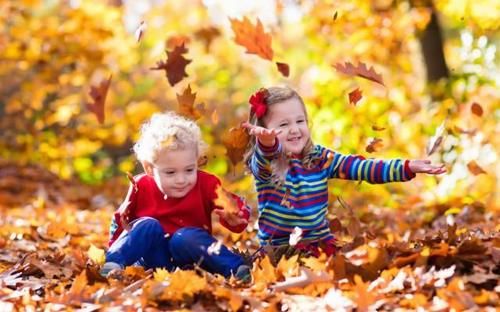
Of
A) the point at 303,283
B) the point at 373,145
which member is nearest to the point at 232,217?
the point at 303,283

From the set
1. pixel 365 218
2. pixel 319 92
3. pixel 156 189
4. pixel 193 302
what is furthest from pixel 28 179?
pixel 193 302

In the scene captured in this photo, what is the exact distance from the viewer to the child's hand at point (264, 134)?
3.70 meters

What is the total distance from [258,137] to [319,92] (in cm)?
470

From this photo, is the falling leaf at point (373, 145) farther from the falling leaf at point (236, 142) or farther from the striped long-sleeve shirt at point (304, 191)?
the falling leaf at point (236, 142)

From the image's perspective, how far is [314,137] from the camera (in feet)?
27.0

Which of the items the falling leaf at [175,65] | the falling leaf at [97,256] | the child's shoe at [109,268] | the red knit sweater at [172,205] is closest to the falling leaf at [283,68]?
the falling leaf at [175,65]

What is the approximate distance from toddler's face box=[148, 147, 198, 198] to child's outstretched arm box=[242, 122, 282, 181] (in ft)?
0.90

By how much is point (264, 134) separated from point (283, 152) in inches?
11.5

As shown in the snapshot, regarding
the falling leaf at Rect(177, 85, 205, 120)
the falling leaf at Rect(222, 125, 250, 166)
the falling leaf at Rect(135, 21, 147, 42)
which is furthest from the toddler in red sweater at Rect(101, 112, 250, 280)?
the falling leaf at Rect(135, 21, 147, 42)

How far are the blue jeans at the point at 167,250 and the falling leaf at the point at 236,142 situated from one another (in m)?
0.44

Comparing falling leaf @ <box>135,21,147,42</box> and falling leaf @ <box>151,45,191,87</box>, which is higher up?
falling leaf @ <box>135,21,147,42</box>

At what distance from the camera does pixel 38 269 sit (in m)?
3.87

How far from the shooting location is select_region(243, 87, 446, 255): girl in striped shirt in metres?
3.98

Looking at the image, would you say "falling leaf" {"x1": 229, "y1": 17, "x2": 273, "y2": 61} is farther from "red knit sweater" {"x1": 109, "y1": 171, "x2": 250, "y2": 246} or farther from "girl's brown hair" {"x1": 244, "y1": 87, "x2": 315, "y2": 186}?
"red knit sweater" {"x1": 109, "y1": 171, "x2": 250, "y2": 246}
